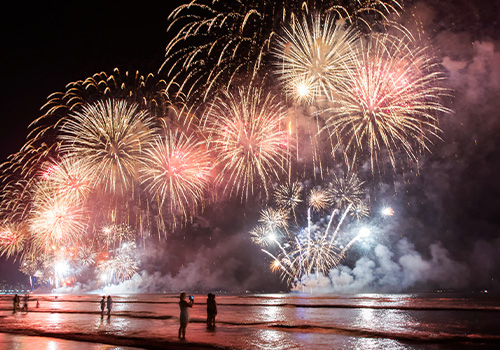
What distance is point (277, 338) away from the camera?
1387 centimetres

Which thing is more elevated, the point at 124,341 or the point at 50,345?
the point at 50,345

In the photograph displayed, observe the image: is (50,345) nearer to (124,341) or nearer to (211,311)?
(124,341)

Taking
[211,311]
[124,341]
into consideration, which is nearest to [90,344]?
[124,341]

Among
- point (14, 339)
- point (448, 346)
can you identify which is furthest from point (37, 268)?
point (448, 346)

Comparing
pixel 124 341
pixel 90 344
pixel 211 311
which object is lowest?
pixel 124 341

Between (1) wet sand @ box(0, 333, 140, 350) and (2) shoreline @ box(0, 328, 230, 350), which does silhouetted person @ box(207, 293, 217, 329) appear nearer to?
(2) shoreline @ box(0, 328, 230, 350)

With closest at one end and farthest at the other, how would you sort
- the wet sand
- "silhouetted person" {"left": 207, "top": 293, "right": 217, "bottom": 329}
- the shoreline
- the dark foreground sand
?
the wet sand, the dark foreground sand, the shoreline, "silhouetted person" {"left": 207, "top": 293, "right": 217, "bottom": 329}

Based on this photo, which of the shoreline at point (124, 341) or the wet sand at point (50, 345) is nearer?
the wet sand at point (50, 345)

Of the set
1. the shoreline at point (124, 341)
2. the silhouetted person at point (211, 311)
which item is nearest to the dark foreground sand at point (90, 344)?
the shoreline at point (124, 341)

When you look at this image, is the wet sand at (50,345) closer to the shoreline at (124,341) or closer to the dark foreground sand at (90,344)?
the dark foreground sand at (90,344)

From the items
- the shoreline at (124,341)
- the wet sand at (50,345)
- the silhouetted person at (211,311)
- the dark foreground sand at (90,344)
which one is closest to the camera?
the wet sand at (50,345)

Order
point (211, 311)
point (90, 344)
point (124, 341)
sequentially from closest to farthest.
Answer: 1. point (90, 344)
2. point (124, 341)
3. point (211, 311)

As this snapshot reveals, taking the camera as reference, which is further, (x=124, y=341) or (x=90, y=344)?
(x=124, y=341)

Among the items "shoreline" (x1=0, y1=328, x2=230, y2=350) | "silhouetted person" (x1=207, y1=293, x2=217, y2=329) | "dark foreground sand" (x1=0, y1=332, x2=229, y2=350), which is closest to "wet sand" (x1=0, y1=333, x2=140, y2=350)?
"dark foreground sand" (x1=0, y1=332, x2=229, y2=350)
